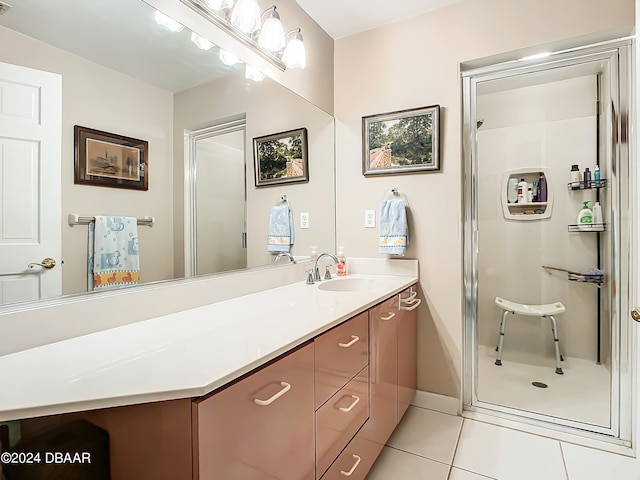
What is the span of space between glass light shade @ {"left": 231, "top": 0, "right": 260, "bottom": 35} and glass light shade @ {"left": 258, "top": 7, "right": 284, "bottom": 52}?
73 mm

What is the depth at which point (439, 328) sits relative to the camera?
6.82ft

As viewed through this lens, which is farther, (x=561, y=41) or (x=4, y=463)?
(x=561, y=41)

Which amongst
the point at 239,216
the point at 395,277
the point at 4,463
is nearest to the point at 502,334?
the point at 395,277

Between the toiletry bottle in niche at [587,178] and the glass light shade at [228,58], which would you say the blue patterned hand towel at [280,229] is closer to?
the glass light shade at [228,58]

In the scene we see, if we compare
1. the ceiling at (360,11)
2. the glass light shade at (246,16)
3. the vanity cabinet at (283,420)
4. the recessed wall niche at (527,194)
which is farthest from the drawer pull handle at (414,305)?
the ceiling at (360,11)

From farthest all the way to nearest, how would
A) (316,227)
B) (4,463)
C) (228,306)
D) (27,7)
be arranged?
(316,227), (228,306), (27,7), (4,463)

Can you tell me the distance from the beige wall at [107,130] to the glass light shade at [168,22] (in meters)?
0.27

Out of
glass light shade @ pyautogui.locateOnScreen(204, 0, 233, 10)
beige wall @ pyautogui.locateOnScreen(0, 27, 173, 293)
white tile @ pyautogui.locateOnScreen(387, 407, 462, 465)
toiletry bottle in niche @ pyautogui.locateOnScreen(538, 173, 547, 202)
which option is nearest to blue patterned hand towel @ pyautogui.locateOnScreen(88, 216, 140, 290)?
beige wall @ pyautogui.locateOnScreen(0, 27, 173, 293)

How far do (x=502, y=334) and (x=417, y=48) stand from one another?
1.89 meters

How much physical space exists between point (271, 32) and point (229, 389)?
5.64 ft

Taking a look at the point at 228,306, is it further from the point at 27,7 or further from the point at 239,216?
the point at 27,7

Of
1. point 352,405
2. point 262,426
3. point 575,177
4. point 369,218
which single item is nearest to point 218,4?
point 369,218

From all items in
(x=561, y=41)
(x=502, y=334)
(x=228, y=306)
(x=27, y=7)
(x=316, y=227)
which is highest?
(x=561, y=41)

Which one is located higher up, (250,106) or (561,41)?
(561,41)
